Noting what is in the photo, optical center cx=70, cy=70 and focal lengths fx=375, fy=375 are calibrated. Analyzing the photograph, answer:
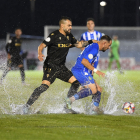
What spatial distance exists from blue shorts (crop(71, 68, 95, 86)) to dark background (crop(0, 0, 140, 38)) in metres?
39.8

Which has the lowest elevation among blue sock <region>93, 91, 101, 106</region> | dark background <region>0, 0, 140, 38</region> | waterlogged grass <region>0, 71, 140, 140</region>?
waterlogged grass <region>0, 71, 140, 140</region>

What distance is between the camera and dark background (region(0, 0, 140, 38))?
46.7m

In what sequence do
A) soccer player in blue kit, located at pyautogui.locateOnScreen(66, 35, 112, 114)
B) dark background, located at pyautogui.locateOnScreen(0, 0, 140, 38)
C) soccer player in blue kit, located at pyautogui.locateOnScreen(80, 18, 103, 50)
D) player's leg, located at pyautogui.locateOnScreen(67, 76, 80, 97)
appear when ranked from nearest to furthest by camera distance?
1. soccer player in blue kit, located at pyautogui.locateOnScreen(66, 35, 112, 114)
2. player's leg, located at pyautogui.locateOnScreen(67, 76, 80, 97)
3. soccer player in blue kit, located at pyautogui.locateOnScreen(80, 18, 103, 50)
4. dark background, located at pyautogui.locateOnScreen(0, 0, 140, 38)

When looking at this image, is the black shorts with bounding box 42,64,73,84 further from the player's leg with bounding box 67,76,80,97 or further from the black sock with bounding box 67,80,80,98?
the black sock with bounding box 67,80,80,98

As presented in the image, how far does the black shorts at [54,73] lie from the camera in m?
6.48

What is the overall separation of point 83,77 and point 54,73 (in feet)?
1.70

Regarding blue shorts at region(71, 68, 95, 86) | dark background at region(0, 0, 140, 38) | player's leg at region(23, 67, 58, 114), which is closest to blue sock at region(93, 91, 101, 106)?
blue shorts at region(71, 68, 95, 86)

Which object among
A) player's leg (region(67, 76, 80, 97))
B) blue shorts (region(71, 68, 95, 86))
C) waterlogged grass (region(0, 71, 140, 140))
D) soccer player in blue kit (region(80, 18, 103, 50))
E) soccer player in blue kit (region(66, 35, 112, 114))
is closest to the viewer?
waterlogged grass (region(0, 71, 140, 140))

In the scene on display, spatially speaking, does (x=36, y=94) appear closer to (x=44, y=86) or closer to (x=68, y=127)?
(x=44, y=86)

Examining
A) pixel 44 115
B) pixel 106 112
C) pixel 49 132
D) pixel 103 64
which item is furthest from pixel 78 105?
pixel 103 64

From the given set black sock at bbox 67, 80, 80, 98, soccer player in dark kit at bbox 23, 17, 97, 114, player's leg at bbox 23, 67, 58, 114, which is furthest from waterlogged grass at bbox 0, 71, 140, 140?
soccer player in dark kit at bbox 23, 17, 97, 114

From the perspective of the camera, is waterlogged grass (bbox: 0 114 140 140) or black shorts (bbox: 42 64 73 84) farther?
black shorts (bbox: 42 64 73 84)

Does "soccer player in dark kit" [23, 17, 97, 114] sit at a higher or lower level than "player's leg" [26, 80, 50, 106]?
higher

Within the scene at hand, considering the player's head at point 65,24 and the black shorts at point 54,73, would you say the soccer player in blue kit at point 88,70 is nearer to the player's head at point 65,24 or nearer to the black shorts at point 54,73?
the black shorts at point 54,73
